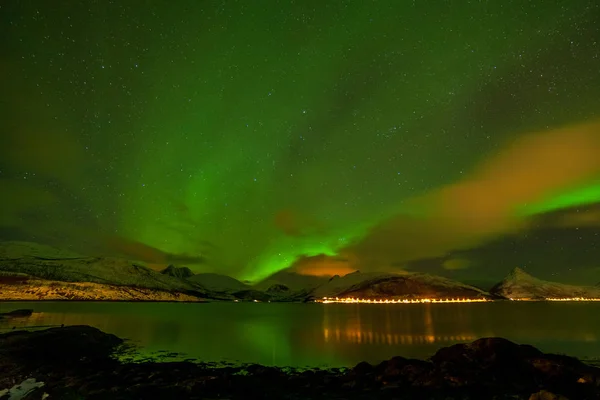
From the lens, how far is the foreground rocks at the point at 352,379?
23656mm

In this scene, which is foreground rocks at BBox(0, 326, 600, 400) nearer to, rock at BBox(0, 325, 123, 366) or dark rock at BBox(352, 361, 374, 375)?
dark rock at BBox(352, 361, 374, 375)

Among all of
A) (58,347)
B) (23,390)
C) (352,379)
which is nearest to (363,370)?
(352,379)

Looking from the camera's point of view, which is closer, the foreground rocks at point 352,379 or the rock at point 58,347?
the foreground rocks at point 352,379

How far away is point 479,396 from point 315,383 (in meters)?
10.9

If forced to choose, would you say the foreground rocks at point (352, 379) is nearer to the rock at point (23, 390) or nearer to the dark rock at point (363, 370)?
the dark rock at point (363, 370)

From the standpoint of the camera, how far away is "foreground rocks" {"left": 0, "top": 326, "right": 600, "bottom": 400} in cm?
2366

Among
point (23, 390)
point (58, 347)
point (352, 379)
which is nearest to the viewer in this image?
point (23, 390)

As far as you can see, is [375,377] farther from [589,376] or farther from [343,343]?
[343,343]

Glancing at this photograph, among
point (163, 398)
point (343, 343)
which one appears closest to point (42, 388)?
point (163, 398)

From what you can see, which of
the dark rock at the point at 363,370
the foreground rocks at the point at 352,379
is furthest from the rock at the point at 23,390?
the dark rock at the point at 363,370

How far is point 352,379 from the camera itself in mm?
27641

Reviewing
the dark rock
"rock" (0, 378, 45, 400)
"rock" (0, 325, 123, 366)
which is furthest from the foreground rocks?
"rock" (0, 325, 123, 366)

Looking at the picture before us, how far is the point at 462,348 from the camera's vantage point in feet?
108

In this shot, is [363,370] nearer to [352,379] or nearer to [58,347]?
[352,379]
